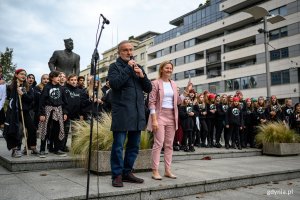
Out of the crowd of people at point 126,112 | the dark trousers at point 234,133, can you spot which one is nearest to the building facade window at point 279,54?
the crowd of people at point 126,112

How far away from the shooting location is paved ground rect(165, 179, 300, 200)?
4.52 meters

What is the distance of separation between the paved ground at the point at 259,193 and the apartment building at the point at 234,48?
87.2 ft

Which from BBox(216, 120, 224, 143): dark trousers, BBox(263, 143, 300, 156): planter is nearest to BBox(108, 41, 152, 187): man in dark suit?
BBox(216, 120, 224, 143): dark trousers

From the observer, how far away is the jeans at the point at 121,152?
4.16m

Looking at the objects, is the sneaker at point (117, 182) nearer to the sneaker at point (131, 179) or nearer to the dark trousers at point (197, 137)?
the sneaker at point (131, 179)

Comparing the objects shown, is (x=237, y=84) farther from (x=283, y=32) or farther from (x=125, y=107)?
(x=125, y=107)

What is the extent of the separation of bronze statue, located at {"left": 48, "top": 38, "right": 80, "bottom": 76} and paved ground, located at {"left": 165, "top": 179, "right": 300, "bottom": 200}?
16.3ft

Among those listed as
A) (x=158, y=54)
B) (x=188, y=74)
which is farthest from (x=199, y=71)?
(x=158, y=54)

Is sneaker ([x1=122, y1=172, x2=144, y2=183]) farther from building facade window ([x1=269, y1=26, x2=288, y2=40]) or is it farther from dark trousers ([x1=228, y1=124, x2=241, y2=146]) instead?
building facade window ([x1=269, y1=26, x2=288, y2=40])

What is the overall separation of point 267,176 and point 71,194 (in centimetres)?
411

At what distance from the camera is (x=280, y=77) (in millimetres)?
35375

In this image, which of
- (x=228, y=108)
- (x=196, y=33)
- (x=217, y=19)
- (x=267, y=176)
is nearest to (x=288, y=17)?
(x=217, y=19)

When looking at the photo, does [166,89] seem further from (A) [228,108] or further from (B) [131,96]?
(A) [228,108]

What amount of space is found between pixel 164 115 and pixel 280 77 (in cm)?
3421
